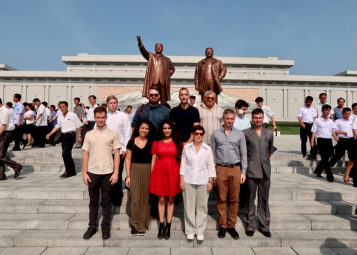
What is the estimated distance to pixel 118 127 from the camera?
4.52 metres

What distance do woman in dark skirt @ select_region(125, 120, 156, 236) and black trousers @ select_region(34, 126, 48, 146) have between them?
25.1ft

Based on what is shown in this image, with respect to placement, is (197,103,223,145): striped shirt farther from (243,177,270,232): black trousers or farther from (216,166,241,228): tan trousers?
(243,177,270,232): black trousers

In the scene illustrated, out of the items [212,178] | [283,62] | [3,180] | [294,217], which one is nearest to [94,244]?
[212,178]

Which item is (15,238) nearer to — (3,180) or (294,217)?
(3,180)

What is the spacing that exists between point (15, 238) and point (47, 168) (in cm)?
389

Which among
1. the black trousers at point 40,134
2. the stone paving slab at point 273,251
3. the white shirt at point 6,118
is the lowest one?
the stone paving slab at point 273,251

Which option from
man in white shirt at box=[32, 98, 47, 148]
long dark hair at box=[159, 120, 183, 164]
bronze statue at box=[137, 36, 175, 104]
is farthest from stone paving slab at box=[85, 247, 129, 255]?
man in white shirt at box=[32, 98, 47, 148]

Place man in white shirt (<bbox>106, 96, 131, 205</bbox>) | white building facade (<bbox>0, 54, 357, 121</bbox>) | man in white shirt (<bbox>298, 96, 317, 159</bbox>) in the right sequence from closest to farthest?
1. man in white shirt (<bbox>106, 96, 131, 205</bbox>)
2. man in white shirt (<bbox>298, 96, 317, 159</bbox>)
3. white building facade (<bbox>0, 54, 357, 121</bbox>)

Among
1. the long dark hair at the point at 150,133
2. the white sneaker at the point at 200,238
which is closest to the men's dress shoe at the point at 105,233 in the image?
the white sneaker at the point at 200,238

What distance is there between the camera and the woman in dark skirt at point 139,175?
3801 mm

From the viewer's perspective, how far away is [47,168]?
7223 millimetres

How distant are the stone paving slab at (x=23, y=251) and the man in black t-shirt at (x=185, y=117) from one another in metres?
2.69

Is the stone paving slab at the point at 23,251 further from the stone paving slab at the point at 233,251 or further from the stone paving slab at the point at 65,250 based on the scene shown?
the stone paving slab at the point at 233,251

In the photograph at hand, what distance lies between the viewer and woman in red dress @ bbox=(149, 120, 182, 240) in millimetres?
3686
